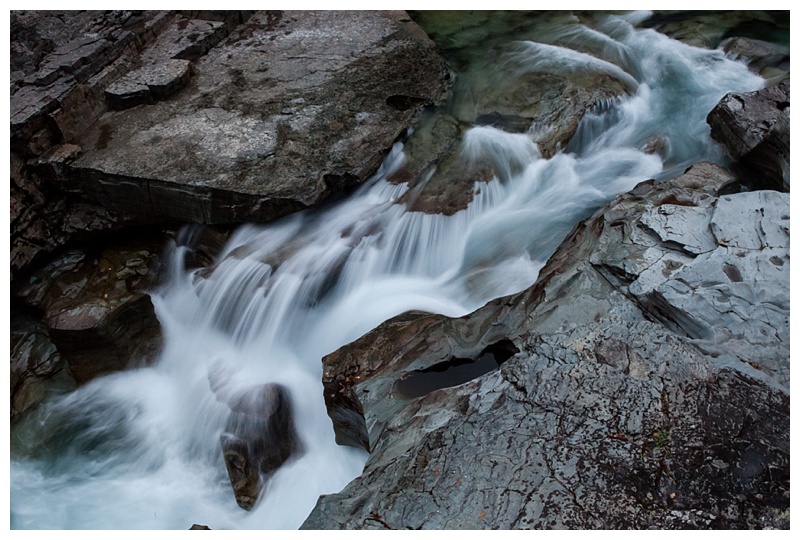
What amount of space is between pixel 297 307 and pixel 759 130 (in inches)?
163

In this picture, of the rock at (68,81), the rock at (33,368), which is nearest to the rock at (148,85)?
A: the rock at (68,81)

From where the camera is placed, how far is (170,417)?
5016mm

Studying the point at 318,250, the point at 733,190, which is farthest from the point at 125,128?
the point at 733,190

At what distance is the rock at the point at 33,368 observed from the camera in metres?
5.22

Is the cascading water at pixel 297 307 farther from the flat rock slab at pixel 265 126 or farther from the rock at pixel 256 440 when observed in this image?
the flat rock slab at pixel 265 126

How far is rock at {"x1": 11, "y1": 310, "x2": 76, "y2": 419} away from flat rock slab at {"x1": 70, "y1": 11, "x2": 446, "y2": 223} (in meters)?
1.27

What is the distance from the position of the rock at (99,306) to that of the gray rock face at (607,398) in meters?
2.08

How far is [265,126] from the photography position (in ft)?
20.1

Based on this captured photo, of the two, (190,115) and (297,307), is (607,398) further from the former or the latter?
(190,115)

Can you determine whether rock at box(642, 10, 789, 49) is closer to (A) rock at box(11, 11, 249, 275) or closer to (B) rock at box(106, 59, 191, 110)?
(A) rock at box(11, 11, 249, 275)

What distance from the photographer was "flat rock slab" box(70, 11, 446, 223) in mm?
5605

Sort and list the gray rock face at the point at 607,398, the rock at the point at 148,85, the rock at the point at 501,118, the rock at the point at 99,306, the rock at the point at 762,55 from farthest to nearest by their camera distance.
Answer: the rock at the point at 762,55 < the rock at the point at 148,85 < the rock at the point at 501,118 < the rock at the point at 99,306 < the gray rock face at the point at 607,398

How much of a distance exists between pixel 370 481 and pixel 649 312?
1854 millimetres

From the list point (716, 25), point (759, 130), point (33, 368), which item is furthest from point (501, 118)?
point (33, 368)
